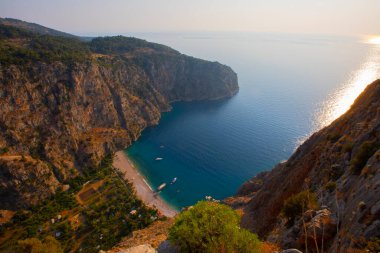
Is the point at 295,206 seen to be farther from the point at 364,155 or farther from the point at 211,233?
the point at 211,233

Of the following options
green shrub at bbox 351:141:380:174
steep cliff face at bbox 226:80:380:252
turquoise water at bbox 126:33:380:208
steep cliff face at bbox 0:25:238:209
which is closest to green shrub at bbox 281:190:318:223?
steep cliff face at bbox 226:80:380:252

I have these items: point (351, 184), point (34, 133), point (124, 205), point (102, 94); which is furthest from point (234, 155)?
point (351, 184)

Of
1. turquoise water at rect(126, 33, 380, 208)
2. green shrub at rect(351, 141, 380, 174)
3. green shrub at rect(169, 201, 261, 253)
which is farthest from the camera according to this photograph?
turquoise water at rect(126, 33, 380, 208)

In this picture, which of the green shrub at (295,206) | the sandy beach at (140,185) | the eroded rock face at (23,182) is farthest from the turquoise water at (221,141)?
the green shrub at (295,206)

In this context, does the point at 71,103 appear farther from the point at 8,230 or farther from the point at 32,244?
the point at 32,244

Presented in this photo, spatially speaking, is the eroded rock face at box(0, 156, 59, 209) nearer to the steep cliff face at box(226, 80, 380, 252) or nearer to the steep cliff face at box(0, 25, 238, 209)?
the steep cliff face at box(0, 25, 238, 209)

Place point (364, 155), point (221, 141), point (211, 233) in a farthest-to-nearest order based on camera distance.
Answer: point (221, 141), point (364, 155), point (211, 233)

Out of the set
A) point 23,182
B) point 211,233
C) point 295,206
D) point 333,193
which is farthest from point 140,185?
point 333,193

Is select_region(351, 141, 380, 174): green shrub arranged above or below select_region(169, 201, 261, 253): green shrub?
above
